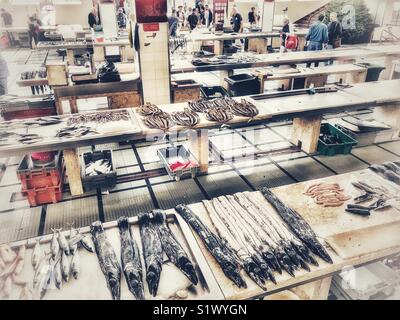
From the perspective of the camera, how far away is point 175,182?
5078mm

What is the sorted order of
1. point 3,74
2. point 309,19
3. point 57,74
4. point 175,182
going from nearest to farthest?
point 175,182, point 57,74, point 3,74, point 309,19

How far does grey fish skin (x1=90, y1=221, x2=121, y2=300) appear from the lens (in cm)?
213

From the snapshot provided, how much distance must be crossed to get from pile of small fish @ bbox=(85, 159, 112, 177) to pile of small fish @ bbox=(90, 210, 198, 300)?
232 cm

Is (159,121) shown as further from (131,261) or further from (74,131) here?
→ (131,261)

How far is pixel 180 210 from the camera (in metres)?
2.85

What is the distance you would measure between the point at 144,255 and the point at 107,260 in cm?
27

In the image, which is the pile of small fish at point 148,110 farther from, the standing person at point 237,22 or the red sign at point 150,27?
the standing person at point 237,22

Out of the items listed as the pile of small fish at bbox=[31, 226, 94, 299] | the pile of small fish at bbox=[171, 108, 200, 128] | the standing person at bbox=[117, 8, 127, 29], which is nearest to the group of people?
the pile of small fish at bbox=[171, 108, 200, 128]

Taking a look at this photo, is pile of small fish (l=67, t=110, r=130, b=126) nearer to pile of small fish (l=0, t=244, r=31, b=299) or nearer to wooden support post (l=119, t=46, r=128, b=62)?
pile of small fish (l=0, t=244, r=31, b=299)

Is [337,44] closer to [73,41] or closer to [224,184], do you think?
[224,184]

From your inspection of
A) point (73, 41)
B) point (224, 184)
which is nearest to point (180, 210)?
point (224, 184)

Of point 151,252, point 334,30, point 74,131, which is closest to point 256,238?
point 151,252

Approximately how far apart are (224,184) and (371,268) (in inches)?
95.0

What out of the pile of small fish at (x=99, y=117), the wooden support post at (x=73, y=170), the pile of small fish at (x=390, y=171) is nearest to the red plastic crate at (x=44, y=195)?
the wooden support post at (x=73, y=170)
